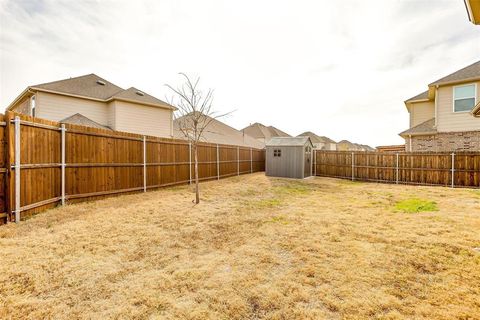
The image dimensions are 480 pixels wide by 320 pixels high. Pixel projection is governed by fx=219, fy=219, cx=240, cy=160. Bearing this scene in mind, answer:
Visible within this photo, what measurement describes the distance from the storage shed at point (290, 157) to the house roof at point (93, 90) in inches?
338

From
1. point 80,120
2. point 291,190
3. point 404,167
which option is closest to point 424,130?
point 404,167

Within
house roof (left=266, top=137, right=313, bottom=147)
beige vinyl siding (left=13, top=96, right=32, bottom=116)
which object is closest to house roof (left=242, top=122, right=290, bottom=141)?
house roof (left=266, top=137, right=313, bottom=147)

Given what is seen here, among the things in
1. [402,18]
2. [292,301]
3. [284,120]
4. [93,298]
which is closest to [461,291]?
[292,301]

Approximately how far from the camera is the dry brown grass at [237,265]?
2.17m

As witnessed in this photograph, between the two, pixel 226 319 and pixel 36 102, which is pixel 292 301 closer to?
pixel 226 319

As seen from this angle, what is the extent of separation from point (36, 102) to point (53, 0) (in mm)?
7447

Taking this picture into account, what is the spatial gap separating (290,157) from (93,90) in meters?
13.7

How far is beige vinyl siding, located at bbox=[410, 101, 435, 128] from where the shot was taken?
15.1 m

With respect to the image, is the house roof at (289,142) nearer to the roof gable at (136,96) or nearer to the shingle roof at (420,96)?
the shingle roof at (420,96)

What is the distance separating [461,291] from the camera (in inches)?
95.0

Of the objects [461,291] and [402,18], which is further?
[402,18]

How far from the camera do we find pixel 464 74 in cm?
1190

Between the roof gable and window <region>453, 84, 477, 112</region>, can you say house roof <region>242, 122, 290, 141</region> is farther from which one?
window <region>453, 84, 477, 112</region>

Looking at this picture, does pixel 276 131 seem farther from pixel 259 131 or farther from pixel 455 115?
pixel 455 115
